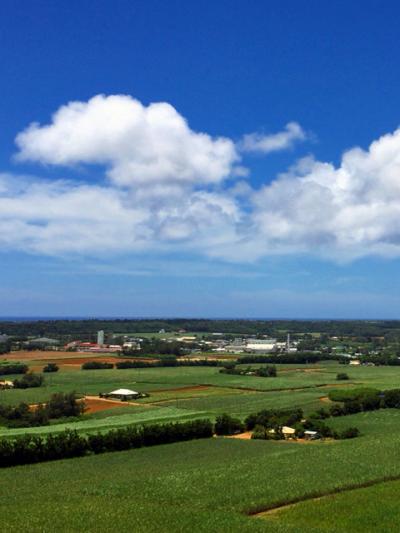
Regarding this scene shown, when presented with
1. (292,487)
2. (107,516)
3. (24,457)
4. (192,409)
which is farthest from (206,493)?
(192,409)

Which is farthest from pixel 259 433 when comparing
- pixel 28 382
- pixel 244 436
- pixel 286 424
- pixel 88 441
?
pixel 28 382

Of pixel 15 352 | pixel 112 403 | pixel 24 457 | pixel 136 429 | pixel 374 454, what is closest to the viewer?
pixel 374 454

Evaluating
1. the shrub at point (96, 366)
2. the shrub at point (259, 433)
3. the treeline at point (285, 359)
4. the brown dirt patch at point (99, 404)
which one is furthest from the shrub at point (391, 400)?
the treeline at point (285, 359)

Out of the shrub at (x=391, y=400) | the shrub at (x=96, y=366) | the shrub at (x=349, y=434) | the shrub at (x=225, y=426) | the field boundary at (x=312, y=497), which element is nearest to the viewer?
the field boundary at (x=312, y=497)

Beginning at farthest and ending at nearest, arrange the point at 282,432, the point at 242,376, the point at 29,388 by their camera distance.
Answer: the point at 242,376
the point at 29,388
the point at 282,432

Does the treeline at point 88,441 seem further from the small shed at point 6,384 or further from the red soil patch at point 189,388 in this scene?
the small shed at point 6,384

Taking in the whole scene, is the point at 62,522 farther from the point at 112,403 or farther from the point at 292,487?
the point at 112,403
